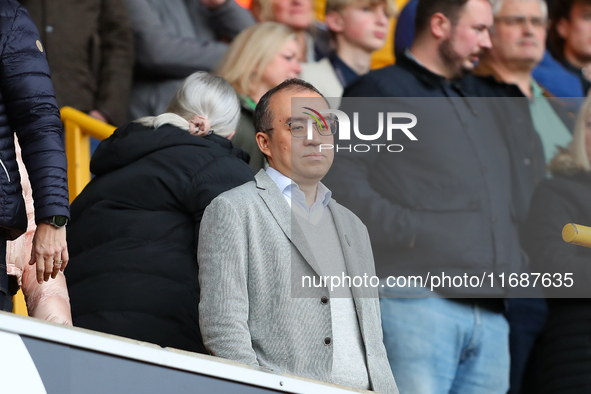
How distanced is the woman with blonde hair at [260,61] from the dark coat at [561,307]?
1250 millimetres

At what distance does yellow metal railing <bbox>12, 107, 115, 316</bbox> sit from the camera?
4410 mm

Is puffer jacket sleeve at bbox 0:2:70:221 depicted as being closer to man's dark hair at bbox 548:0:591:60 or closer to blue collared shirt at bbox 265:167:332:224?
blue collared shirt at bbox 265:167:332:224

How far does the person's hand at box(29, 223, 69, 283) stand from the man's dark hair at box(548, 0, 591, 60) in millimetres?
3030

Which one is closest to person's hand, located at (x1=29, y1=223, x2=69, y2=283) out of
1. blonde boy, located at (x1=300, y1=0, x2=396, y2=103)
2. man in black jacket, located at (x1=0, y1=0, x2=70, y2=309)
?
man in black jacket, located at (x1=0, y1=0, x2=70, y2=309)

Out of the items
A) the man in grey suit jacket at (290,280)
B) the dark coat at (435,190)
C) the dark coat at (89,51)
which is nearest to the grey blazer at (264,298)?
the man in grey suit jacket at (290,280)

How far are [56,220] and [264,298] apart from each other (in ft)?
2.07

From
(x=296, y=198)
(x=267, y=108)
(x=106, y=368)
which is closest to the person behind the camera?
(x=106, y=368)

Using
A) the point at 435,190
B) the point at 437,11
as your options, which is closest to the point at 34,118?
the point at 435,190

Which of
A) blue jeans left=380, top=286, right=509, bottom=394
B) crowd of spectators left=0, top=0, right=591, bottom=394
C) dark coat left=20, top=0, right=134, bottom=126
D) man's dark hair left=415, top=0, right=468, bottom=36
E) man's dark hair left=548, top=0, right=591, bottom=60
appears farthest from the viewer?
man's dark hair left=548, top=0, right=591, bottom=60

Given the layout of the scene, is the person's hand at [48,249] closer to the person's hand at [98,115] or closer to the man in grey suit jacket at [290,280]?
the man in grey suit jacket at [290,280]

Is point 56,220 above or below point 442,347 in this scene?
above

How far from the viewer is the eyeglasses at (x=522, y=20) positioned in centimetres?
453

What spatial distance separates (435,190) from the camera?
12.4ft

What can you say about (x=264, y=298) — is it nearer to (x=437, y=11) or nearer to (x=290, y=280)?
(x=290, y=280)
